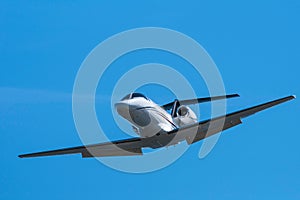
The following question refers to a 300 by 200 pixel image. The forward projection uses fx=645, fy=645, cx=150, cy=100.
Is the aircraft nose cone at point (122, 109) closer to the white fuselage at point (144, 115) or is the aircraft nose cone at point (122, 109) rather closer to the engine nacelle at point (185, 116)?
the white fuselage at point (144, 115)

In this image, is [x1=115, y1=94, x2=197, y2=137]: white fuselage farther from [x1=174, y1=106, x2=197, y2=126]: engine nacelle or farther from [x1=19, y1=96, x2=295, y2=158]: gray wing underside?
[x1=174, y1=106, x2=197, y2=126]: engine nacelle

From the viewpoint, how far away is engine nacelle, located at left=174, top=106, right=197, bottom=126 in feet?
201

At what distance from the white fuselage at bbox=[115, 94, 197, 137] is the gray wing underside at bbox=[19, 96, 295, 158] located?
82 cm

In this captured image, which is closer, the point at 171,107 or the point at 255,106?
the point at 255,106

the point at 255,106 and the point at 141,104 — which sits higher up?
the point at 141,104

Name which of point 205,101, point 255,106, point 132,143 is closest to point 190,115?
point 205,101

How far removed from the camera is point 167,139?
189 ft

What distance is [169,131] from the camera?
57.2 metres

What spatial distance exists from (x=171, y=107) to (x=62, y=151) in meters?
11.5

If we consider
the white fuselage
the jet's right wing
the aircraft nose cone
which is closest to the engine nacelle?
the jet's right wing

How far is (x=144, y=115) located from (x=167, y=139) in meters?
3.13

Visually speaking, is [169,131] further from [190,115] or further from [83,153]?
[83,153]

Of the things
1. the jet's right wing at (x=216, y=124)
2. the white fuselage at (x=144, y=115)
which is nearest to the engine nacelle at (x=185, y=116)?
the jet's right wing at (x=216, y=124)

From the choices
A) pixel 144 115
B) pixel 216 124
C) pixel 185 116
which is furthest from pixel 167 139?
pixel 185 116
